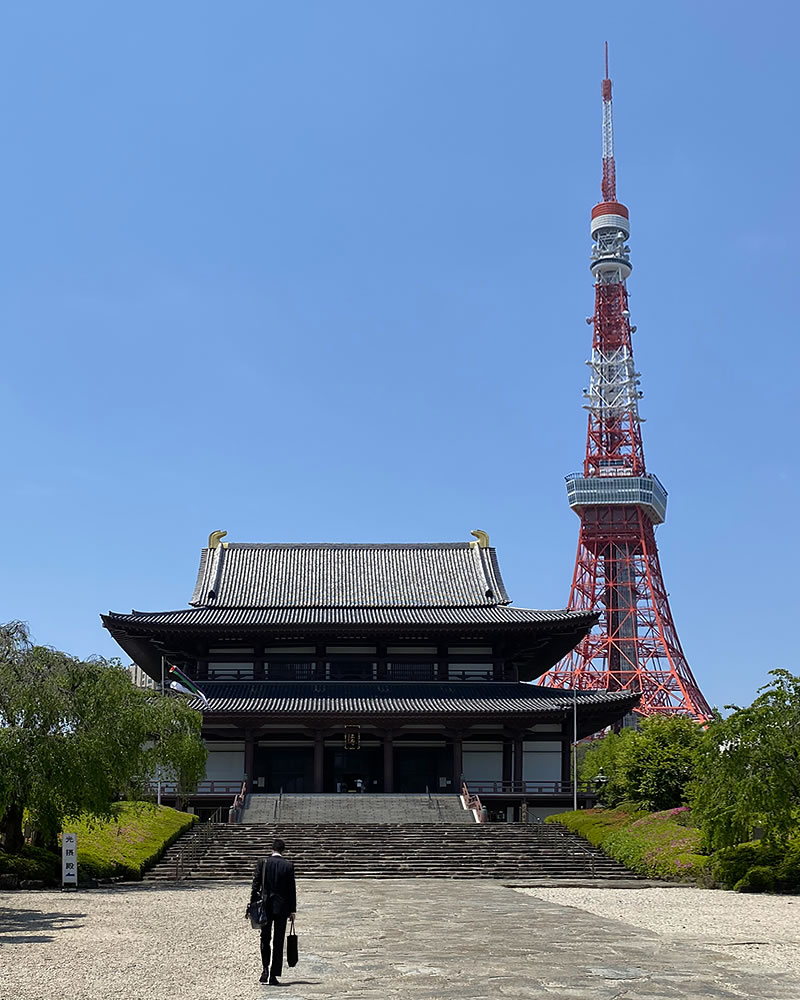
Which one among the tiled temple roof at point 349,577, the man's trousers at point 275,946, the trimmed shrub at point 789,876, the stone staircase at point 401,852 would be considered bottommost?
the stone staircase at point 401,852

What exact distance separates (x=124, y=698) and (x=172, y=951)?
14281 mm

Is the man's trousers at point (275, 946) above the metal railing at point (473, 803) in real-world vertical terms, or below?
above

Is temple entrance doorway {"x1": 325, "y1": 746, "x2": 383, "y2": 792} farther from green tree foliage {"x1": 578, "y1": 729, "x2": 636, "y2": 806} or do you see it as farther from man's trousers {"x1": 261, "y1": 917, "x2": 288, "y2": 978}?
man's trousers {"x1": 261, "y1": 917, "x2": 288, "y2": 978}

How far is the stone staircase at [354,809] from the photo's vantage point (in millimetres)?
41219

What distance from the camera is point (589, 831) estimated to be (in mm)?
36469

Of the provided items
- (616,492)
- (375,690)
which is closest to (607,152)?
(616,492)

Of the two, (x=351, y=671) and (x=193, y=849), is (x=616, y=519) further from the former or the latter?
(x=193, y=849)

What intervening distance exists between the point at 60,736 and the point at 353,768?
26.0m

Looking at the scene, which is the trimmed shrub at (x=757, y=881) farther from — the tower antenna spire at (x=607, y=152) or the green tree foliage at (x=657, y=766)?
the tower antenna spire at (x=607, y=152)

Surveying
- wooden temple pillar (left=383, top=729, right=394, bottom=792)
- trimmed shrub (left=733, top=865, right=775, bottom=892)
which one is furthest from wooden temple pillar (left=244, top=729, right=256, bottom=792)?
trimmed shrub (left=733, top=865, right=775, bottom=892)

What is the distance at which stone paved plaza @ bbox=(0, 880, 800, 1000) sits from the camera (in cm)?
1273

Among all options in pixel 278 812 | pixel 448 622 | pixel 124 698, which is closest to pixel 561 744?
pixel 448 622

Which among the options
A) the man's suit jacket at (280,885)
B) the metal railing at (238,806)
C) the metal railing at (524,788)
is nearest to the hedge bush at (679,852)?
the metal railing at (524,788)

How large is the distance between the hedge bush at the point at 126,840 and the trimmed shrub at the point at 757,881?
16.1 metres
